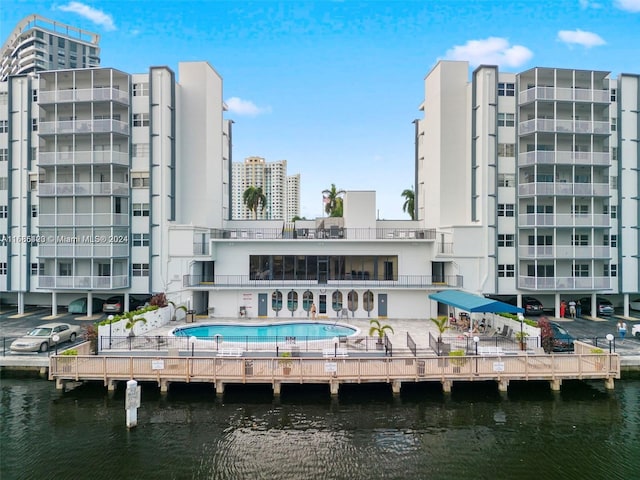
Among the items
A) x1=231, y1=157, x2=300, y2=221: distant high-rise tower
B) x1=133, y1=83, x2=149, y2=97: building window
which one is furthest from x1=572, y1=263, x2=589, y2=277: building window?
x1=231, y1=157, x2=300, y2=221: distant high-rise tower

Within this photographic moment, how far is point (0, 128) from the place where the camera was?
3331cm

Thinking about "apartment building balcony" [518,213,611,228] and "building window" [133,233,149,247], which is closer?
"apartment building balcony" [518,213,611,228]

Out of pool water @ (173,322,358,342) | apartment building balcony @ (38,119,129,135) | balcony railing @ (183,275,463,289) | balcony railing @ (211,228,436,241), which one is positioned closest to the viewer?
pool water @ (173,322,358,342)

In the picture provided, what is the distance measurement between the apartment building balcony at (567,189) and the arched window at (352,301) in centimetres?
1429

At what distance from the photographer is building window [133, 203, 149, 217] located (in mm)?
31844

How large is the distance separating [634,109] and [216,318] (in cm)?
3523

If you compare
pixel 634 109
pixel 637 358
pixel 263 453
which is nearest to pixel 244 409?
pixel 263 453

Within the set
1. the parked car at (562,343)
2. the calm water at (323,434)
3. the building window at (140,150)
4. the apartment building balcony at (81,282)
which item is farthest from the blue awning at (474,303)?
→ the building window at (140,150)

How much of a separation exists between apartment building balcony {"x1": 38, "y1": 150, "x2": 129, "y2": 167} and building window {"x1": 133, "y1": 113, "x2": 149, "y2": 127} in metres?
2.71

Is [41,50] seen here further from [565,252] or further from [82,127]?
[565,252]

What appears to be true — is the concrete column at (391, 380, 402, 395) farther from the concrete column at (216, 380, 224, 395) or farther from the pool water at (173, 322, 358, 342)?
the pool water at (173, 322, 358, 342)

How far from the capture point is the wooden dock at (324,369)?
17688 mm

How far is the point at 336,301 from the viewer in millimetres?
31234

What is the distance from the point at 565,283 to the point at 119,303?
107 feet
